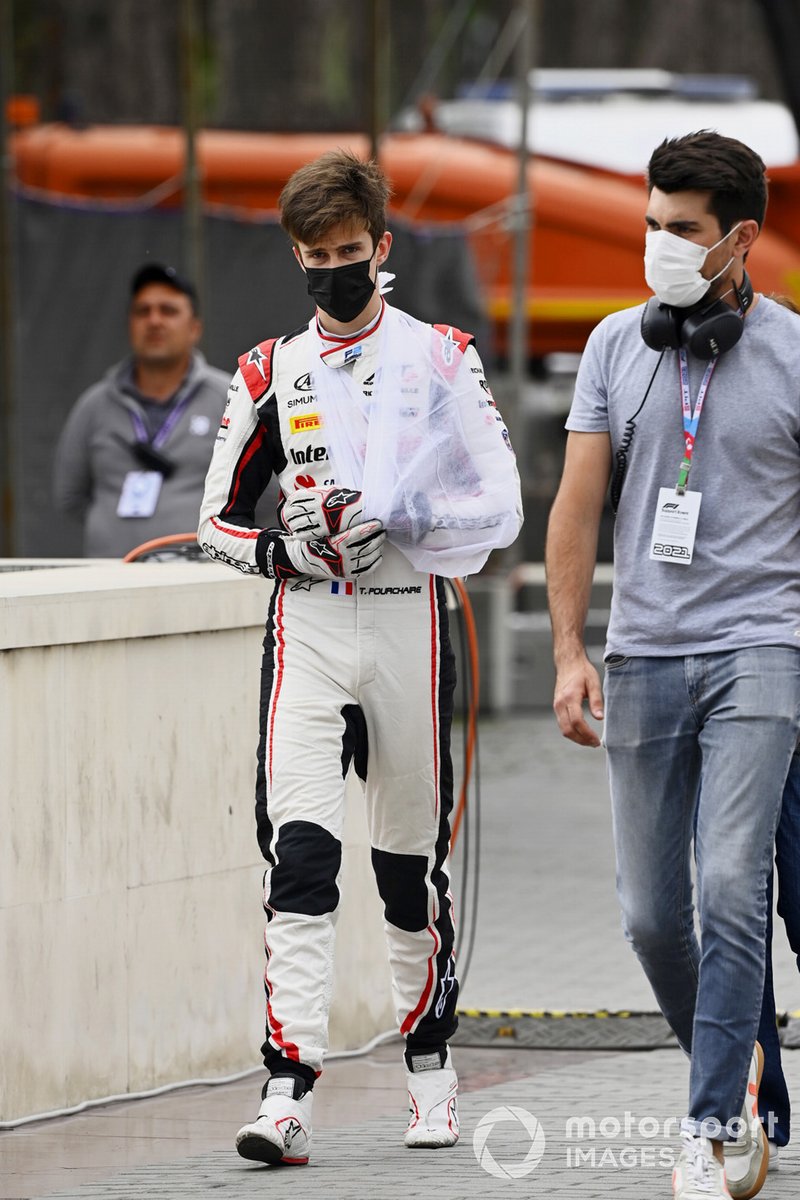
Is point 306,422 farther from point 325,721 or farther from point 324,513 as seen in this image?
point 325,721

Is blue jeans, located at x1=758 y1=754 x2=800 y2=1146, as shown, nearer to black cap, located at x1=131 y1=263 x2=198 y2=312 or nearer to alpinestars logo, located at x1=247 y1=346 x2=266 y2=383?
alpinestars logo, located at x1=247 y1=346 x2=266 y2=383

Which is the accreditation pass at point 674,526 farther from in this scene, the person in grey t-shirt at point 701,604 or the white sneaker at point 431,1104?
the white sneaker at point 431,1104

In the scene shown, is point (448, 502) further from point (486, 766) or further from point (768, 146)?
point (768, 146)

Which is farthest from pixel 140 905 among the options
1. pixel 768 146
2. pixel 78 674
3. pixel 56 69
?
pixel 768 146

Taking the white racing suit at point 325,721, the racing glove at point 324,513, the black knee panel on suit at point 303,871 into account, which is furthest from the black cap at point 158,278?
the black knee panel on suit at point 303,871

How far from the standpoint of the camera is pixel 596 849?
10.4 meters

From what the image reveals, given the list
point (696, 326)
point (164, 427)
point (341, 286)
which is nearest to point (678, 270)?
point (696, 326)

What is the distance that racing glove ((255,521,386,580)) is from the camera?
15.7 ft

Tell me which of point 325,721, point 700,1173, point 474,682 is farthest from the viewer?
point 474,682

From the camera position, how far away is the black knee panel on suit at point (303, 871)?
4789 mm

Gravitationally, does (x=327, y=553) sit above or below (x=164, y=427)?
below

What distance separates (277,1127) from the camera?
15.6 ft

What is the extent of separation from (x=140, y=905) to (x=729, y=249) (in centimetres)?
226

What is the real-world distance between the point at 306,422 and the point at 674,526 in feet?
3.20
